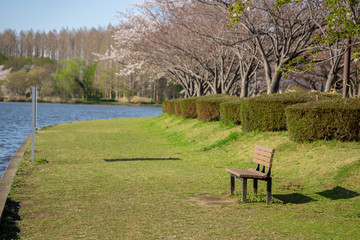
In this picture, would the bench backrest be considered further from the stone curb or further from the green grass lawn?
the stone curb

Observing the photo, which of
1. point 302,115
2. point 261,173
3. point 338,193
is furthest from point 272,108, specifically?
point 261,173

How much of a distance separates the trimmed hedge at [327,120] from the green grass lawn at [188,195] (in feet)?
0.88

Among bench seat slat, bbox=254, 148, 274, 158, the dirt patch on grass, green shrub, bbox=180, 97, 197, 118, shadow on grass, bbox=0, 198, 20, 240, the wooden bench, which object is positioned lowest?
the dirt patch on grass

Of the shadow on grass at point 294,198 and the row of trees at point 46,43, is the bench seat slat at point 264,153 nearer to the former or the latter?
the shadow on grass at point 294,198

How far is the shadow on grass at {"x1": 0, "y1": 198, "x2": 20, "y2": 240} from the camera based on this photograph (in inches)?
207

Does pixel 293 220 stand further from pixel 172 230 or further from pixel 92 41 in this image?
pixel 92 41

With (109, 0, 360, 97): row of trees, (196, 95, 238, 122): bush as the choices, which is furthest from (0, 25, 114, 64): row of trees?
(196, 95, 238, 122): bush

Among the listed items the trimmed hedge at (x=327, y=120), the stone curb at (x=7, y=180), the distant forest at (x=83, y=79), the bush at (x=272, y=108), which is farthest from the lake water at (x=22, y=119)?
the distant forest at (x=83, y=79)

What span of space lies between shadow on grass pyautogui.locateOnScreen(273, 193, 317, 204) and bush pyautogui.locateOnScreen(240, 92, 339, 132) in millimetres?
5496

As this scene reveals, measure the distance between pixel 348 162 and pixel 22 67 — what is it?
116161 mm

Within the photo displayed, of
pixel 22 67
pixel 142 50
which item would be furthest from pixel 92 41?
pixel 142 50

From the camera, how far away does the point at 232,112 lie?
16.6m

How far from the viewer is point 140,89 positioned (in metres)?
105

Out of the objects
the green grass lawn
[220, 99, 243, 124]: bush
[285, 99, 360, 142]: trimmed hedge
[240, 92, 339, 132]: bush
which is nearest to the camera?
the green grass lawn
